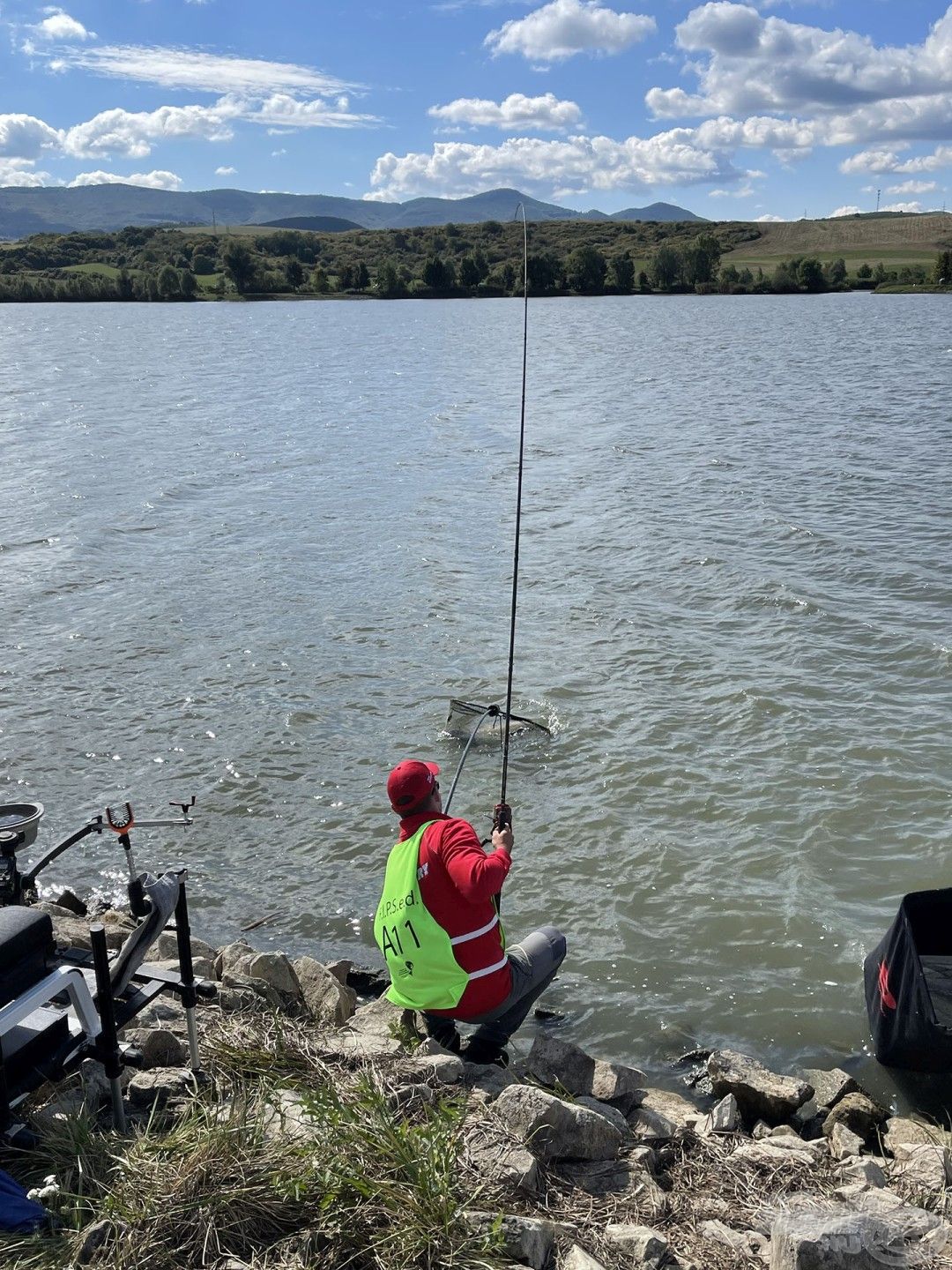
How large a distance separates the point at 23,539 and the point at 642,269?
128m

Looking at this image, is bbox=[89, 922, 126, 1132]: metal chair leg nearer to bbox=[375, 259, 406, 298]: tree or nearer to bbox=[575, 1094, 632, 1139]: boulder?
bbox=[575, 1094, 632, 1139]: boulder

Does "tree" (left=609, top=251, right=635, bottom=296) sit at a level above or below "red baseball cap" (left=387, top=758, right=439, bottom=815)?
above

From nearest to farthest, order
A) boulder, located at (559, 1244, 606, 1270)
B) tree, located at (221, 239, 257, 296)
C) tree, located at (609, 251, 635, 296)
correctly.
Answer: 1. boulder, located at (559, 1244, 606, 1270)
2. tree, located at (609, 251, 635, 296)
3. tree, located at (221, 239, 257, 296)

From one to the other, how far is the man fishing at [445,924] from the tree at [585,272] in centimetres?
12849

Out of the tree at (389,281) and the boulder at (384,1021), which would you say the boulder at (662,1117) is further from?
the tree at (389,281)

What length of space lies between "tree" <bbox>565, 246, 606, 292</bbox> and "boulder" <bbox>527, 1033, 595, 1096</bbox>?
129m

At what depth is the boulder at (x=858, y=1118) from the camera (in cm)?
550

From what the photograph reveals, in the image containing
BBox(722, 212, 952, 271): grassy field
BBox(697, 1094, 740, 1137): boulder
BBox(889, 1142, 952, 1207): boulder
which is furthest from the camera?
BBox(722, 212, 952, 271): grassy field

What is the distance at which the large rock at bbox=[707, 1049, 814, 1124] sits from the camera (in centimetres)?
559

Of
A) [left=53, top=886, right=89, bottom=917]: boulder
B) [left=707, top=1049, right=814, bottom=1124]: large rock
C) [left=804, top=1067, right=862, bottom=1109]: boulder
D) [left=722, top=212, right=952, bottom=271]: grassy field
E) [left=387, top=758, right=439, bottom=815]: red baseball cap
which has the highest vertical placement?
[left=722, top=212, right=952, bottom=271]: grassy field

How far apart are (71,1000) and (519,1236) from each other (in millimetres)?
1893

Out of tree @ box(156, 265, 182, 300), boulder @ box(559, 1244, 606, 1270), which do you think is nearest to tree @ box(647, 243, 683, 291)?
tree @ box(156, 265, 182, 300)

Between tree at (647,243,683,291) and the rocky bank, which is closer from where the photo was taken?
the rocky bank

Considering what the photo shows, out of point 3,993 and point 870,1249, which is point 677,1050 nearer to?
point 870,1249
